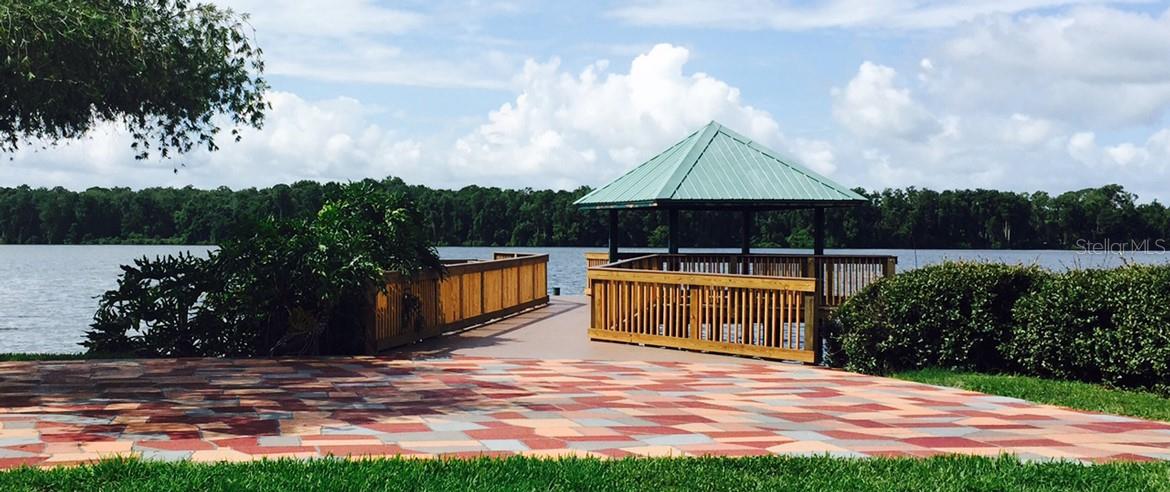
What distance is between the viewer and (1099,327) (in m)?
11.6

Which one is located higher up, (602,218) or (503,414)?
(602,218)

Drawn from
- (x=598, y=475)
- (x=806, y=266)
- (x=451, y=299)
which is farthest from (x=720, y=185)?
(x=598, y=475)

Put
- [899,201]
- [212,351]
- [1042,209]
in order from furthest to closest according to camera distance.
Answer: [1042,209] < [899,201] < [212,351]

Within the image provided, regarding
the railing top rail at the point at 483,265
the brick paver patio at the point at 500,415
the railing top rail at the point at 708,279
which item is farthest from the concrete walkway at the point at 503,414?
the railing top rail at the point at 483,265

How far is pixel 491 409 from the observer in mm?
8914

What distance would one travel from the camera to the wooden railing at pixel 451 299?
14062mm

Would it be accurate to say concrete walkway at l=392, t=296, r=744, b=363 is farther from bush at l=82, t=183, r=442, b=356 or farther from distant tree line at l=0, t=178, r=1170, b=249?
distant tree line at l=0, t=178, r=1170, b=249

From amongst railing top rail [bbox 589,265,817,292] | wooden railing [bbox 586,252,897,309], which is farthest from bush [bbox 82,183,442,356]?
wooden railing [bbox 586,252,897,309]

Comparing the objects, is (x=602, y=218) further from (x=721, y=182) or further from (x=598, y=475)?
(x=598, y=475)

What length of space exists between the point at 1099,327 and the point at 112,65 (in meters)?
9.81

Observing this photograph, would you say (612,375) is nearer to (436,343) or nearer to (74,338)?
(436,343)

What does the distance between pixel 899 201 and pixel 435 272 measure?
55355mm

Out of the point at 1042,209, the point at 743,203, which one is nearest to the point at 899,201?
the point at 1042,209

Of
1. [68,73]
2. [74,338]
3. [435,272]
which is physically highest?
[68,73]
